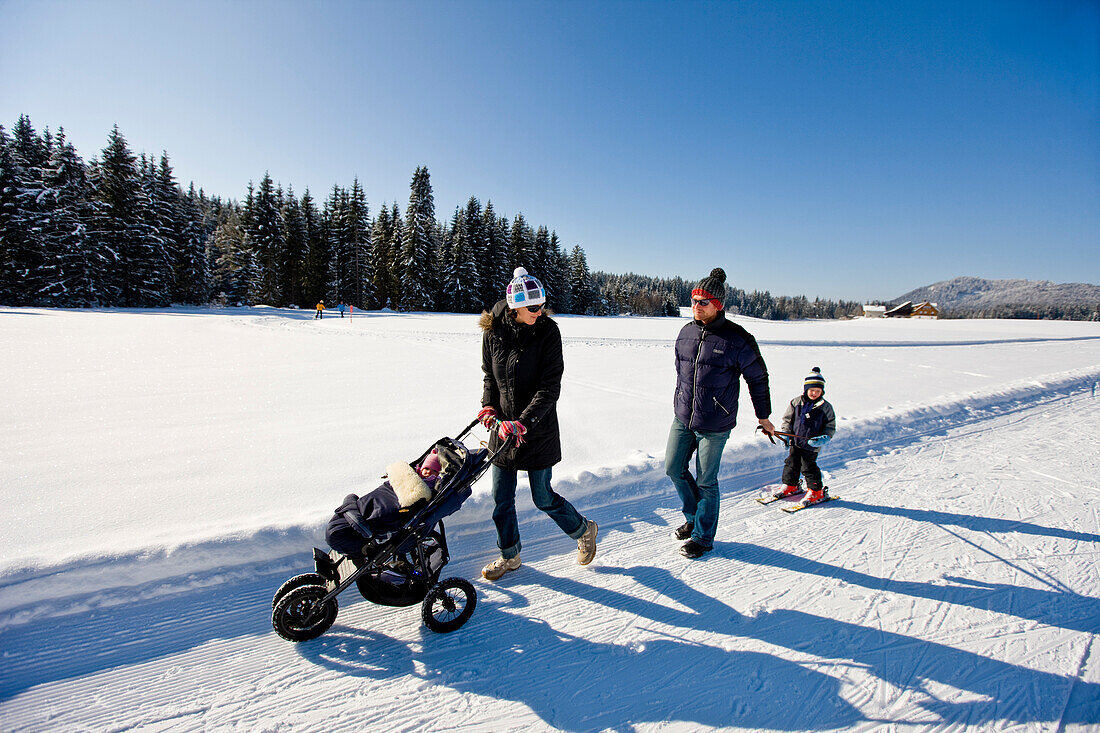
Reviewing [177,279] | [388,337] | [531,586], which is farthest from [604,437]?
[177,279]

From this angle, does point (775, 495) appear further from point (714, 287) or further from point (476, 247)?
point (476, 247)

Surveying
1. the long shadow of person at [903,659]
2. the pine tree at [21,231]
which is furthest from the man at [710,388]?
the pine tree at [21,231]

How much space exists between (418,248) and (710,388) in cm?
3748

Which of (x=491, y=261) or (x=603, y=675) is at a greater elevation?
(x=491, y=261)

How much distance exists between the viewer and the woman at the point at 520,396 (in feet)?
9.18

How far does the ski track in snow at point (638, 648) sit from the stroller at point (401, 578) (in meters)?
0.15

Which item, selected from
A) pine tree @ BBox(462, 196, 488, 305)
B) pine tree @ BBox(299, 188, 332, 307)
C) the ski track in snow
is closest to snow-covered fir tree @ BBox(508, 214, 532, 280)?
pine tree @ BBox(462, 196, 488, 305)

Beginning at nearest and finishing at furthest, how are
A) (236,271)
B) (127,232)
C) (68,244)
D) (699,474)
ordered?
(699,474), (68,244), (127,232), (236,271)

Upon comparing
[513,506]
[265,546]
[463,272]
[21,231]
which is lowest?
[265,546]

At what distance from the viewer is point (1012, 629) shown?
8.69ft

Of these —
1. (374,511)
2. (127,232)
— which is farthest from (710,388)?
(127,232)

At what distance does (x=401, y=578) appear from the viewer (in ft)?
8.40

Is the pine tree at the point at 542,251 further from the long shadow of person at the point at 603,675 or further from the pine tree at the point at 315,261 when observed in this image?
the long shadow of person at the point at 603,675

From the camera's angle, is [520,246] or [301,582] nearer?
[301,582]
